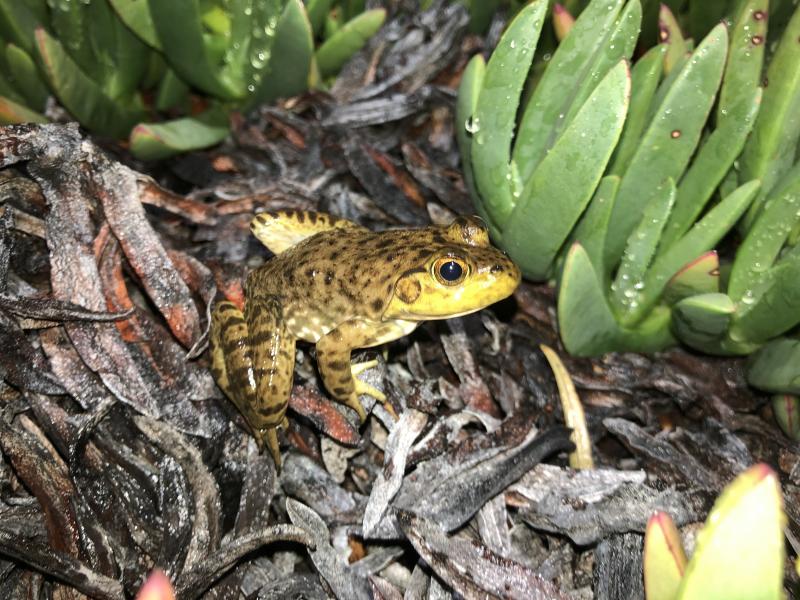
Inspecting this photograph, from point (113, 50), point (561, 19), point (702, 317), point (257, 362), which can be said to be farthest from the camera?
point (113, 50)

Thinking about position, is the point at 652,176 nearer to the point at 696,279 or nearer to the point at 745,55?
the point at 696,279

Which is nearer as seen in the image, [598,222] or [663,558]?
[663,558]

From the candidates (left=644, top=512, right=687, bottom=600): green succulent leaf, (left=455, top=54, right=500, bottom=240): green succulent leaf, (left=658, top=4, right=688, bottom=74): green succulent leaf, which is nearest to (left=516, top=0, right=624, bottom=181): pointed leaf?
(left=455, top=54, right=500, bottom=240): green succulent leaf

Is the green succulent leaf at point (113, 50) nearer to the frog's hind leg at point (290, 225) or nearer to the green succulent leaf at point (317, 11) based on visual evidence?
the green succulent leaf at point (317, 11)

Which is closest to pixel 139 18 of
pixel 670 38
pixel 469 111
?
pixel 469 111

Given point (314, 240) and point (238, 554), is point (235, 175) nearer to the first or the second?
point (314, 240)

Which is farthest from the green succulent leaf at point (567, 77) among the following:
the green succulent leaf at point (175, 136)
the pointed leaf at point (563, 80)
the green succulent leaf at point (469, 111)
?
the green succulent leaf at point (175, 136)
